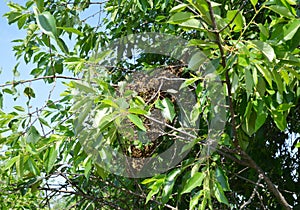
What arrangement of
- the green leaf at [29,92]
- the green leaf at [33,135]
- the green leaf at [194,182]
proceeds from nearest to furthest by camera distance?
the green leaf at [194,182], the green leaf at [33,135], the green leaf at [29,92]

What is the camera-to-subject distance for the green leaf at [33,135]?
3.80 feet

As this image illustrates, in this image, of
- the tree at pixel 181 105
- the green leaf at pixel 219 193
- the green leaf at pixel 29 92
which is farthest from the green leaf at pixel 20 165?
the green leaf at pixel 219 193

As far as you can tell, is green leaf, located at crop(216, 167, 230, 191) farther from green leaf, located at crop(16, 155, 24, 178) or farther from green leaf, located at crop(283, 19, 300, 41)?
green leaf, located at crop(16, 155, 24, 178)

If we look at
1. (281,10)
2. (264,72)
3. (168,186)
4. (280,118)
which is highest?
(281,10)

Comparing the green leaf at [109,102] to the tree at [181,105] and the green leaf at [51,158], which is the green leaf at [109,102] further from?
the green leaf at [51,158]

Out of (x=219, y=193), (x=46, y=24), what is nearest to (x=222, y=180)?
(x=219, y=193)

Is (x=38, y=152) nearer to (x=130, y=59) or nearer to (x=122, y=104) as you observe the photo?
(x=122, y=104)

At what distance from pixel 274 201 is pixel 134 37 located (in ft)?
3.00

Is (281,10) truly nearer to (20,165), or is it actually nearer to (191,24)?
(191,24)

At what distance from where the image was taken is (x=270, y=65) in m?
0.96

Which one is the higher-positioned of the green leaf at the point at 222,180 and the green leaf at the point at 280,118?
the green leaf at the point at 280,118

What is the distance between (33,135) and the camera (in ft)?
3.81

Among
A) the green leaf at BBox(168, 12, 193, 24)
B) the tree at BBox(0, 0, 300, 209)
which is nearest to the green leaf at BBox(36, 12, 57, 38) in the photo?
the tree at BBox(0, 0, 300, 209)

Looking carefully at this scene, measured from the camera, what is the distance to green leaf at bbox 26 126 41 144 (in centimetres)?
116
